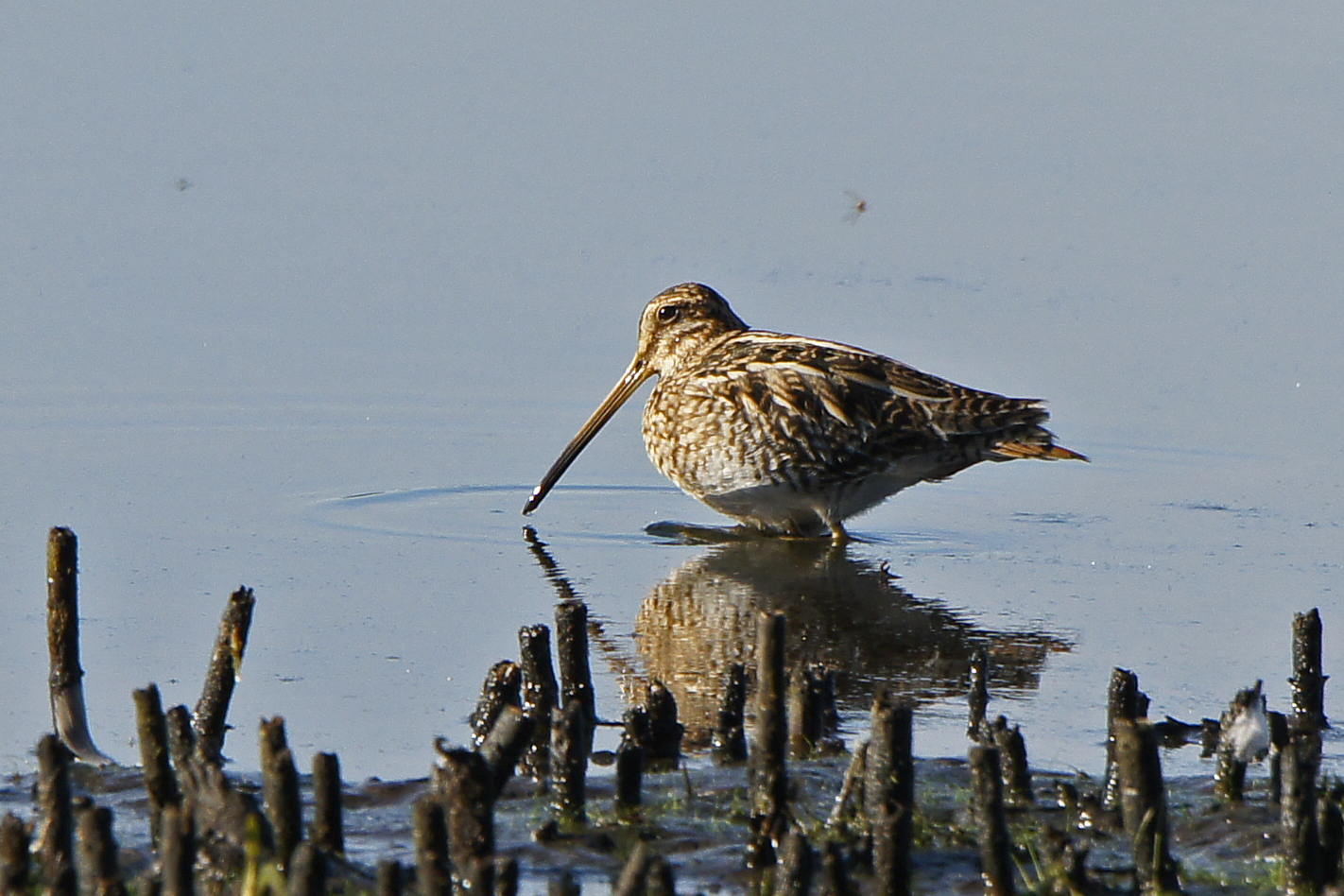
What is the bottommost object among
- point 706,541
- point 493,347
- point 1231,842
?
point 1231,842

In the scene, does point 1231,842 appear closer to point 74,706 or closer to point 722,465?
point 74,706

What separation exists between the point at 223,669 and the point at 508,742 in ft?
2.78

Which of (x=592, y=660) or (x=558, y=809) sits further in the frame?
(x=592, y=660)

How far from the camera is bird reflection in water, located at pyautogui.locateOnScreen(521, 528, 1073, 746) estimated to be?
618 cm

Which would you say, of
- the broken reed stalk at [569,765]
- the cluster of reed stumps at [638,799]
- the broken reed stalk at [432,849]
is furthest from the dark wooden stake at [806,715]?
the broken reed stalk at [432,849]

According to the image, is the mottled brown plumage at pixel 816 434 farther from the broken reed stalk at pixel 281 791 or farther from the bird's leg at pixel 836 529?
the broken reed stalk at pixel 281 791

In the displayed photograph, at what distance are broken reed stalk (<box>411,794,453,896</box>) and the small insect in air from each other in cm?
865

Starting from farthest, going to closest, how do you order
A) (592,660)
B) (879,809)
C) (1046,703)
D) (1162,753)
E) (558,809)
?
(592,660) → (1046,703) → (1162,753) → (558,809) → (879,809)

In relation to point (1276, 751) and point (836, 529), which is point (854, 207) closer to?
point (836, 529)

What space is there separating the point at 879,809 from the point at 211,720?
1608 millimetres

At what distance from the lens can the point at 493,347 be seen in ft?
34.3

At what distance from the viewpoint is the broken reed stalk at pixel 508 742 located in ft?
14.1

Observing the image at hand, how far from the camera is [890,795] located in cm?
412

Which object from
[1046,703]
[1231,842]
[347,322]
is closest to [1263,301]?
[347,322]
